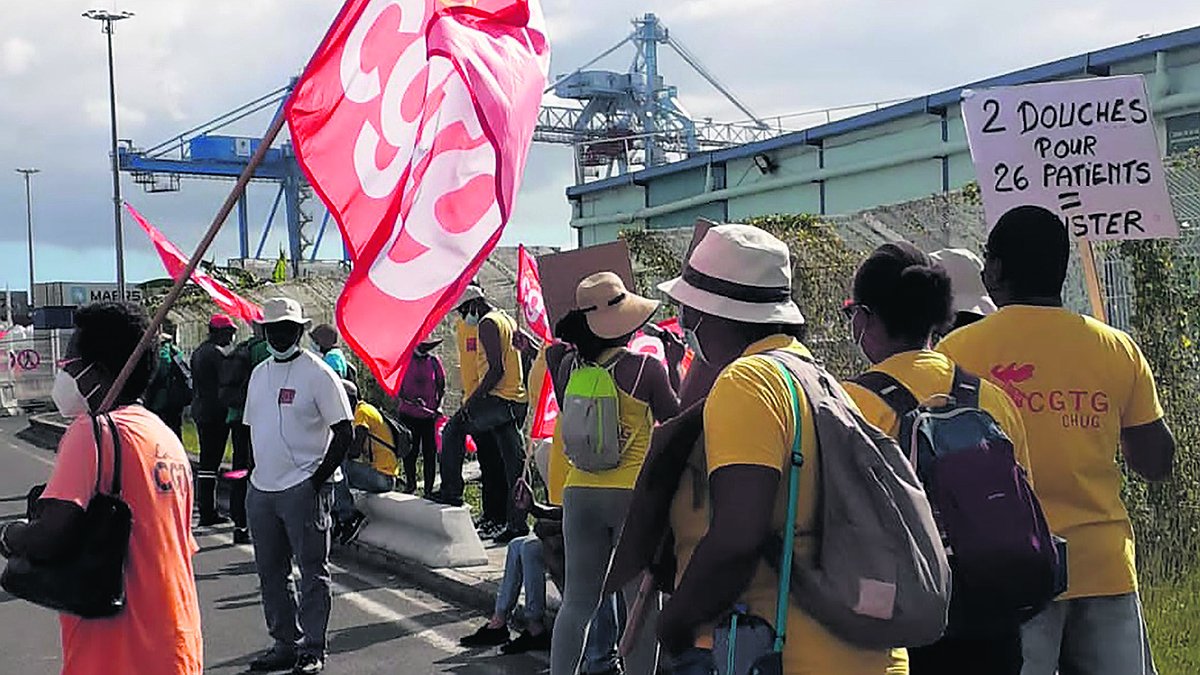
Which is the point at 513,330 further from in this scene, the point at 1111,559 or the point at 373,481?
the point at 1111,559

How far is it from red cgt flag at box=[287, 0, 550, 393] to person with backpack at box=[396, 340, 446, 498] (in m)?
7.01

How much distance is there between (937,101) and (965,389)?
24.9 metres

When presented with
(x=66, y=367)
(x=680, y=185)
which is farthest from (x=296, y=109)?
(x=680, y=185)

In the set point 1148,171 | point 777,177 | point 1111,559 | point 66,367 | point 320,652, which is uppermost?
point 777,177

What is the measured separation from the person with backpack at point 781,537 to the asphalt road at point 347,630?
13.1ft

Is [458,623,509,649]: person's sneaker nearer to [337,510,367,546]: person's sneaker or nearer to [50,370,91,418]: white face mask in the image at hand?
[337,510,367,546]: person's sneaker

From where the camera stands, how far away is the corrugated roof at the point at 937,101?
2220 cm

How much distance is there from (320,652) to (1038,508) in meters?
4.26

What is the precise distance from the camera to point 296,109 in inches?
178

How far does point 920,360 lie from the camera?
10.9 ft

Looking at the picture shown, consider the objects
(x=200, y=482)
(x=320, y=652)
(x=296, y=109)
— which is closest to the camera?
(x=296, y=109)

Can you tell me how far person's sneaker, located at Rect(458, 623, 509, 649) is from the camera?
7062 mm

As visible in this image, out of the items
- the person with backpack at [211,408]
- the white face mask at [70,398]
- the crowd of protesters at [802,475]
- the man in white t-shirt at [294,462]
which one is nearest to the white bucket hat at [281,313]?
the man in white t-shirt at [294,462]

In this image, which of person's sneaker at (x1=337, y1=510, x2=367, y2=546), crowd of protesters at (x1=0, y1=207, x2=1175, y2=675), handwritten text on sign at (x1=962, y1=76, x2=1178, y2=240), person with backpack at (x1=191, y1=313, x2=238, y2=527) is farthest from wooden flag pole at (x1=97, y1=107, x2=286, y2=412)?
person with backpack at (x1=191, y1=313, x2=238, y2=527)
